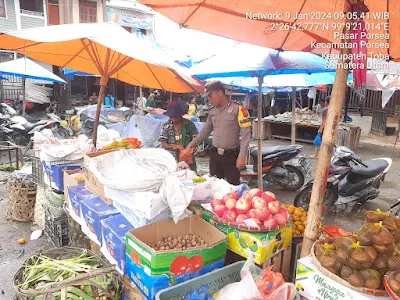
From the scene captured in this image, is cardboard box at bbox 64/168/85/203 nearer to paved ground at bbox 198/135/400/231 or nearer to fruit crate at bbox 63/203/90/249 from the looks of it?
fruit crate at bbox 63/203/90/249

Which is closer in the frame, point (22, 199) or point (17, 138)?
point (22, 199)

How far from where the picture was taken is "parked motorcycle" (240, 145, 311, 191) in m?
6.18

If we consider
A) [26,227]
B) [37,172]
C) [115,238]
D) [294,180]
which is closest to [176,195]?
[115,238]

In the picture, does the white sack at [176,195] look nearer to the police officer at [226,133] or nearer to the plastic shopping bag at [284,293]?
the plastic shopping bag at [284,293]

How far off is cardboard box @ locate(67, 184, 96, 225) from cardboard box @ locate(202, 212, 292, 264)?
1484 millimetres

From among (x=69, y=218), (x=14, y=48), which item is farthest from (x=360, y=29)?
(x=14, y=48)

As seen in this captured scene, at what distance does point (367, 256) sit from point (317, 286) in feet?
1.14

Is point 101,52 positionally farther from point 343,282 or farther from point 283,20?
point 343,282

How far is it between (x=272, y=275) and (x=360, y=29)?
5.29 ft

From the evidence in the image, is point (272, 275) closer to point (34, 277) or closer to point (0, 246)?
point (34, 277)

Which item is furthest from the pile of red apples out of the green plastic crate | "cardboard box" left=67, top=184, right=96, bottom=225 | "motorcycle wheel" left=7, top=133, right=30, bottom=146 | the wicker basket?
"motorcycle wheel" left=7, top=133, right=30, bottom=146

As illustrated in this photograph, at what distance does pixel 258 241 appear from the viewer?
2.13 metres

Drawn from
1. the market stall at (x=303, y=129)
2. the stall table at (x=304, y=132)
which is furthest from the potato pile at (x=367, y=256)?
the market stall at (x=303, y=129)

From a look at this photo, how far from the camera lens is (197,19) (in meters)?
3.17
